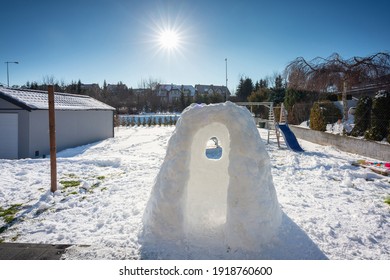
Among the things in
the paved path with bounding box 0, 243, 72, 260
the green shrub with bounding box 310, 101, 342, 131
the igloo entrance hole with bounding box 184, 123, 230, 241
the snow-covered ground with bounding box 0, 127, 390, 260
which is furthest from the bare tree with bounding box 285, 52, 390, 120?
the paved path with bounding box 0, 243, 72, 260

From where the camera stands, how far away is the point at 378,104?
10.7 metres

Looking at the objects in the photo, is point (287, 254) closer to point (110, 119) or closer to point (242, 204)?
point (242, 204)

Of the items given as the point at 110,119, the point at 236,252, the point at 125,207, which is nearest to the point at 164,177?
the point at 236,252

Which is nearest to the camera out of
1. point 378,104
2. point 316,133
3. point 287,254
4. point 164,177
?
point 287,254

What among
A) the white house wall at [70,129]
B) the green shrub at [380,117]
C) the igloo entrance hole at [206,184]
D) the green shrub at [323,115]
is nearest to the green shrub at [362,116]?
the green shrub at [380,117]

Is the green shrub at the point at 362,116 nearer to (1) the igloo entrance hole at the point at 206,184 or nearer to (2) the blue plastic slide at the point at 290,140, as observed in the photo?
(2) the blue plastic slide at the point at 290,140

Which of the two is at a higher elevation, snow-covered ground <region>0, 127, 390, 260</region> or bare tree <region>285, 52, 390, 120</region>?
bare tree <region>285, 52, 390, 120</region>

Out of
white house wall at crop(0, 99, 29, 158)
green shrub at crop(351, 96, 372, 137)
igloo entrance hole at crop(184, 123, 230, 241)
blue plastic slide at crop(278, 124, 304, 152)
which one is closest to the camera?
igloo entrance hole at crop(184, 123, 230, 241)

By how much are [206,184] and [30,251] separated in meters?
3.41

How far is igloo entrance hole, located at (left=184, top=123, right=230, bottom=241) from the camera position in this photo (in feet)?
15.8

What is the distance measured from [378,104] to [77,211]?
1242 cm

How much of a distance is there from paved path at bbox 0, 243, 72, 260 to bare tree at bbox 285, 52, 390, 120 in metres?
15.9

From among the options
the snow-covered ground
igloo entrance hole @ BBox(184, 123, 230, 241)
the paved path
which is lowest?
the paved path

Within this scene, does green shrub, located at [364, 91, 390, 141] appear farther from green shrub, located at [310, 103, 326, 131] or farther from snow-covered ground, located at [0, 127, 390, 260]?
green shrub, located at [310, 103, 326, 131]
